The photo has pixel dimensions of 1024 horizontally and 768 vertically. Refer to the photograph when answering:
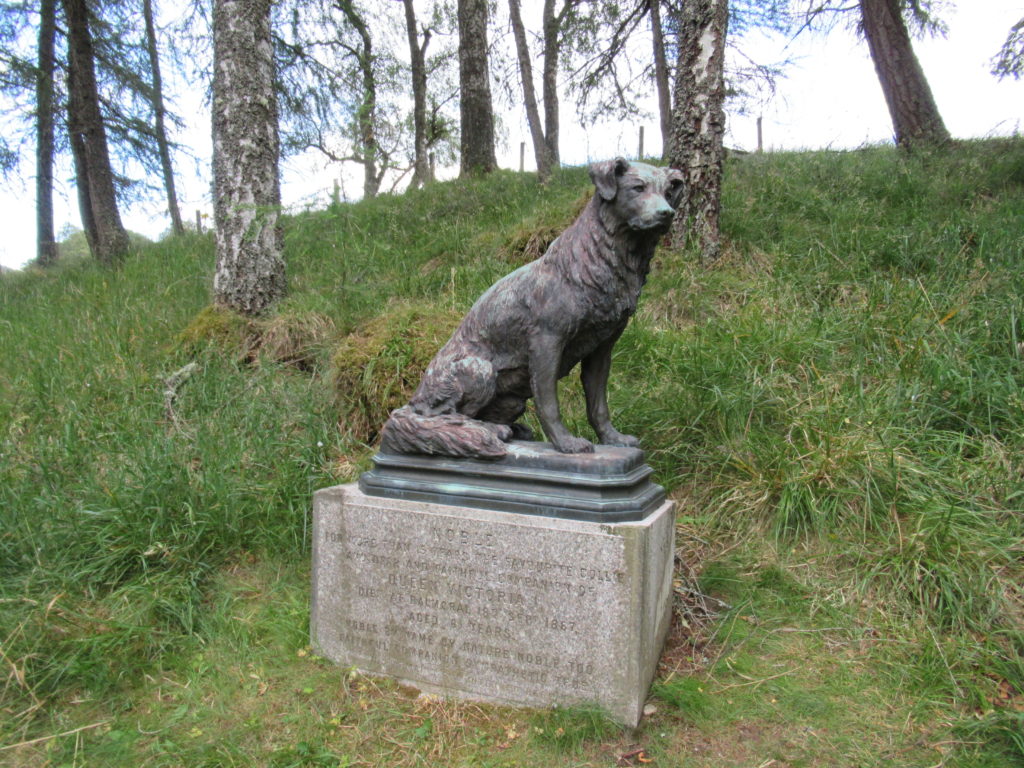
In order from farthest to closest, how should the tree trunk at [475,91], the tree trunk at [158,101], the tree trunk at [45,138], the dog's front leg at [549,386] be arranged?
the tree trunk at [158,101] → the tree trunk at [45,138] → the tree trunk at [475,91] → the dog's front leg at [549,386]

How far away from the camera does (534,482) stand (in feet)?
8.61

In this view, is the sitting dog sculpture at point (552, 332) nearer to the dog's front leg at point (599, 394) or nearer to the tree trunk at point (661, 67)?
the dog's front leg at point (599, 394)

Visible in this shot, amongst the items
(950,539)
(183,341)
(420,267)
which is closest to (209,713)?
(950,539)

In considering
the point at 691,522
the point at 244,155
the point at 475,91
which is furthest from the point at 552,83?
the point at 691,522

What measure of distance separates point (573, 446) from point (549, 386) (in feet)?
0.83

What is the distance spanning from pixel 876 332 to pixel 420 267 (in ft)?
12.9

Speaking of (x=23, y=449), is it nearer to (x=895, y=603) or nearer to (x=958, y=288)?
(x=895, y=603)

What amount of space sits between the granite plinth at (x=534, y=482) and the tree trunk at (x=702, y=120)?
132 inches

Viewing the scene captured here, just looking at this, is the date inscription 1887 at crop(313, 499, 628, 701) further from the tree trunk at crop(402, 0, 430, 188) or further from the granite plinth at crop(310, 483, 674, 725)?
the tree trunk at crop(402, 0, 430, 188)

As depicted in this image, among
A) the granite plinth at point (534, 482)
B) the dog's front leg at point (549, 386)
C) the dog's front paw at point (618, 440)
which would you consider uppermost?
the dog's front leg at point (549, 386)

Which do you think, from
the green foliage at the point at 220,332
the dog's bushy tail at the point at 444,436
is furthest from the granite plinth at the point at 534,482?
the green foliage at the point at 220,332

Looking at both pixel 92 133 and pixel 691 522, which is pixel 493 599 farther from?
pixel 92 133

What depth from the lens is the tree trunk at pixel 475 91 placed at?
9.62 metres

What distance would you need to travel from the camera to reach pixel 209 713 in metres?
2.69
